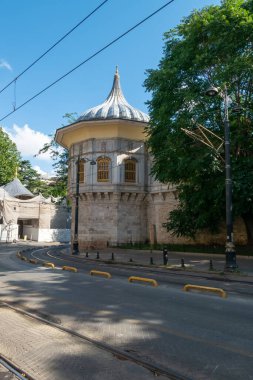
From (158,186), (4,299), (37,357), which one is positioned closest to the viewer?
(37,357)

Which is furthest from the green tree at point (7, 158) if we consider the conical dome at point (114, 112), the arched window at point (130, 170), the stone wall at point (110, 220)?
the arched window at point (130, 170)

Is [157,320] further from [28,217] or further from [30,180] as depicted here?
[30,180]

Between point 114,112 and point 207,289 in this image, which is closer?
point 207,289

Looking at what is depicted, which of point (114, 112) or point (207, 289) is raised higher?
point (114, 112)

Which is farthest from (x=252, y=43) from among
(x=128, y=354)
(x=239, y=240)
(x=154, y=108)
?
(x=128, y=354)

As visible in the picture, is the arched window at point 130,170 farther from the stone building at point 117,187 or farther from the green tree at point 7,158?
the green tree at point 7,158

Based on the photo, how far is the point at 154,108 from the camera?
26000 mm

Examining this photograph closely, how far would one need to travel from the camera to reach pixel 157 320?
24.3 ft

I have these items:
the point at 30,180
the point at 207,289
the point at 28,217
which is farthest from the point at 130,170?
the point at 30,180

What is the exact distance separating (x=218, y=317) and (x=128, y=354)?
311 cm

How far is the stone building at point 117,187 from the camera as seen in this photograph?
116 ft

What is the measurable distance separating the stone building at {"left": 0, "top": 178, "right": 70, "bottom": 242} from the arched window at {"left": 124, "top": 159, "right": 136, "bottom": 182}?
2652cm

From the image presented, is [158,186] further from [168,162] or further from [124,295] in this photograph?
[124,295]

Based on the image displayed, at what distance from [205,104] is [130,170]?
1465 cm
